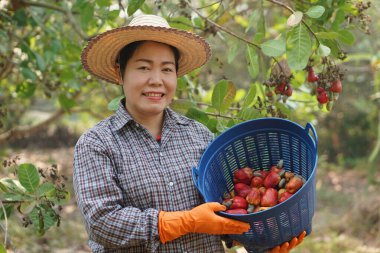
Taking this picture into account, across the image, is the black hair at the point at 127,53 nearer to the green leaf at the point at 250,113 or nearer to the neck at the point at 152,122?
the neck at the point at 152,122

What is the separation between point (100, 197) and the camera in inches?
58.0

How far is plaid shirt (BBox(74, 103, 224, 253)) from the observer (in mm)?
1451

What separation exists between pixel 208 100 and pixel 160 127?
151 cm

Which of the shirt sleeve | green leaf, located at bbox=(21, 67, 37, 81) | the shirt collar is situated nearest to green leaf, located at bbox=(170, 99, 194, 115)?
the shirt collar

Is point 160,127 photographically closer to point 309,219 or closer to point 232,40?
point 309,219

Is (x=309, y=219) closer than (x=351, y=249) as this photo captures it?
Yes

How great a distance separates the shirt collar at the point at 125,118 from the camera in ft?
5.39

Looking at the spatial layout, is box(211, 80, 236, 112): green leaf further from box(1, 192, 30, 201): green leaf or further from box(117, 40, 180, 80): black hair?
box(1, 192, 30, 201): green leaf

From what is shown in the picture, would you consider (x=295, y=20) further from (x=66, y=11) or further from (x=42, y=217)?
(x=66, y=11)

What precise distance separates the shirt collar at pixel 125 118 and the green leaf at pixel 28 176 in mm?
474

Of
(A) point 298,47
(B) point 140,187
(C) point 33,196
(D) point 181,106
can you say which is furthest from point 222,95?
(C) point 33,196

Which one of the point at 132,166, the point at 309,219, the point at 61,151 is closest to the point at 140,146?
the point at 132,166

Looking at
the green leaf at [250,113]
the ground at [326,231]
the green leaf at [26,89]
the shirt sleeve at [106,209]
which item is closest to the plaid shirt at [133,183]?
the shirt sleeve at [106,209]

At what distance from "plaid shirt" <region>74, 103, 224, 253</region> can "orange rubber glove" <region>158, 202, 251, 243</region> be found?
0.09 ft
